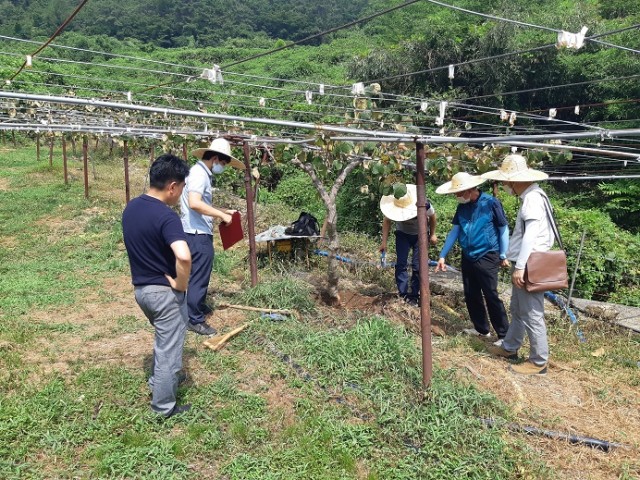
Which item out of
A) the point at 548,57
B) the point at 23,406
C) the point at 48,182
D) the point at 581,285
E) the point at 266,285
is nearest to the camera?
the point at 23,406

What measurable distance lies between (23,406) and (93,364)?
2.40ft

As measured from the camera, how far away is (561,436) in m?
3.21

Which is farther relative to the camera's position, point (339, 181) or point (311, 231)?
point (311, 231)

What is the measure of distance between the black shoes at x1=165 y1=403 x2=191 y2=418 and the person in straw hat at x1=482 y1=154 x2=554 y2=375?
2.62 meters

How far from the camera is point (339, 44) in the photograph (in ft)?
127

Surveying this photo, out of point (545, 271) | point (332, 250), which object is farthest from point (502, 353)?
point (332, 250)

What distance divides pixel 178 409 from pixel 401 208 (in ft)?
10.8

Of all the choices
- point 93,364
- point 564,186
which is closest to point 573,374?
point 93,364

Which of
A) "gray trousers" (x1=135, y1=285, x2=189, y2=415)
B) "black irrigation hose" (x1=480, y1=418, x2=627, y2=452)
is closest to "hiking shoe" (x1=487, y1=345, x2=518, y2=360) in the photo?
"black irrigation hose" (x1=480, y1=418, x2=627, y2=452)

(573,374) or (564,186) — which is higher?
(564,186)

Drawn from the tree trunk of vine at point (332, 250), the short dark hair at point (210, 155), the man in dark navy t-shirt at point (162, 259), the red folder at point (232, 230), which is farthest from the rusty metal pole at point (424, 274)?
the tree trunk of vine at point (332, 250)

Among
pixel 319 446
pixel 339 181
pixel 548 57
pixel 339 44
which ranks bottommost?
pixel 319 446

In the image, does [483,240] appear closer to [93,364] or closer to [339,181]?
[339,181]

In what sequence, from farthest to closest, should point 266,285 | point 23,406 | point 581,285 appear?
point 581,285 < point 266,285 < point 23,406
